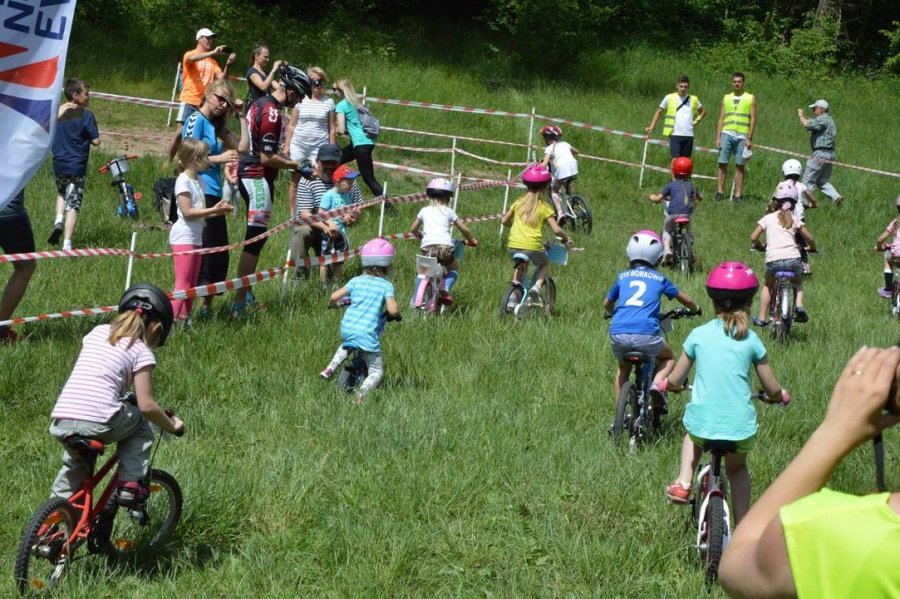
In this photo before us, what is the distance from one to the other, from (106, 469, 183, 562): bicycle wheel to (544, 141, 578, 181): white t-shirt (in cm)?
1220

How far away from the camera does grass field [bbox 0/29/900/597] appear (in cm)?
617

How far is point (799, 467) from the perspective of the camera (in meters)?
2.11

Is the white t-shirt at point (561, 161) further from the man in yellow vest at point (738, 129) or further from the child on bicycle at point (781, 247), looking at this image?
the child on bicycle at point (781, 247)

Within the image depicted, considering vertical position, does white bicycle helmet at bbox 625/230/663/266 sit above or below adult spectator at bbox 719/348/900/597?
below

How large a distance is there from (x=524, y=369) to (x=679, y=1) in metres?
28.0

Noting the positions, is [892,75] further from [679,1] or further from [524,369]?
[524,369]

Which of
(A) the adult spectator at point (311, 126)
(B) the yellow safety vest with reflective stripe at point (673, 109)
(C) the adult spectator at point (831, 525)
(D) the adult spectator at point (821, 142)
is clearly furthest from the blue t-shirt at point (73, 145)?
(D) the adult spectator at point (821, 142)

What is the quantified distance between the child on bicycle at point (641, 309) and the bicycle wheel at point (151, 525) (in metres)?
3.37

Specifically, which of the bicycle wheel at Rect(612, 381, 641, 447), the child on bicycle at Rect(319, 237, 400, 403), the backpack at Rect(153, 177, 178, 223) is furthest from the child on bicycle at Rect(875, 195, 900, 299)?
the backpack at Rect(153, 177, 178, 223)

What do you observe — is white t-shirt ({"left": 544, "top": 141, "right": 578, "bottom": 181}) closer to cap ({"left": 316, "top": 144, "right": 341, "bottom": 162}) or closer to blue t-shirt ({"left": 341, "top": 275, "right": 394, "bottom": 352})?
cap ({"left": 316, "top": 144, "right": 341, "bottom": 162})

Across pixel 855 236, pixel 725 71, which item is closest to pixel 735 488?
pixel 855 236

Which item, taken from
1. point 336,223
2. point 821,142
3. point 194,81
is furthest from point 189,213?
point 821,142

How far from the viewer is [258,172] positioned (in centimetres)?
1108

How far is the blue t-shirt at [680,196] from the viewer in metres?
15.2
